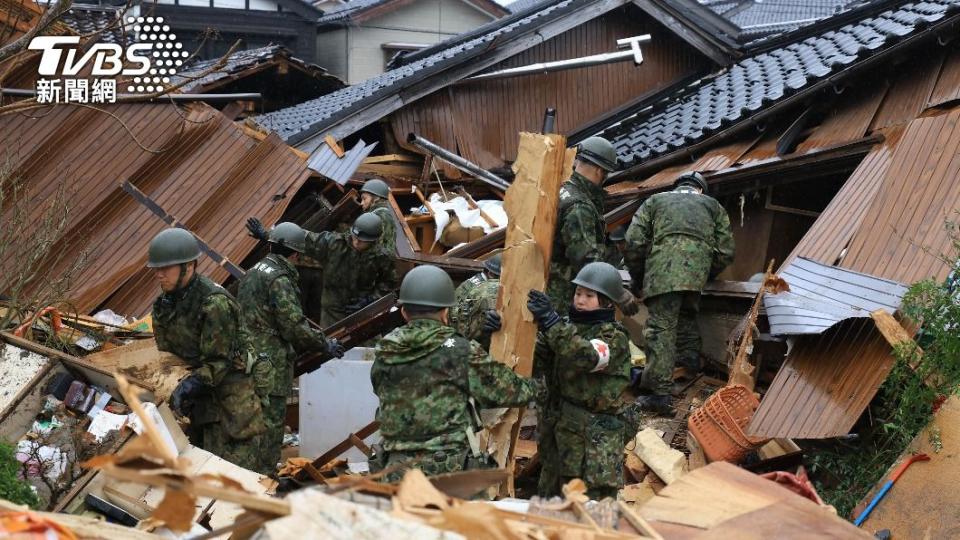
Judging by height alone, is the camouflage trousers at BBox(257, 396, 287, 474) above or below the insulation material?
below

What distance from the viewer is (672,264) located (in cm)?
812

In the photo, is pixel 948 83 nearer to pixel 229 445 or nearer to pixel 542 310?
pixel 542 310

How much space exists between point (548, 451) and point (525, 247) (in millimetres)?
1448

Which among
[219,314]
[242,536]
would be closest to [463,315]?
[219,314]

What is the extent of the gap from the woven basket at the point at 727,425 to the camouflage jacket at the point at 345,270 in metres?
3.72

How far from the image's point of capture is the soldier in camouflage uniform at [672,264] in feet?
26.5

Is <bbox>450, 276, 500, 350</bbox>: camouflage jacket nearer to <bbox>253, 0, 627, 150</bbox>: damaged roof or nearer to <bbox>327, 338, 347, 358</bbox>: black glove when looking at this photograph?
<bbox>327, 338, 347, 358</bbox>: black glove

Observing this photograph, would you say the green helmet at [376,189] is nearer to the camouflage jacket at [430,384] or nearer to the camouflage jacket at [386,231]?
the camouflage jacket at [386,231]

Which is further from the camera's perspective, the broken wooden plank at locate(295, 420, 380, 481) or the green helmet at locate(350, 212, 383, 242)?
the green helmet at locate(350, 212, 383, 242)

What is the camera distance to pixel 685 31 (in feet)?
44.0

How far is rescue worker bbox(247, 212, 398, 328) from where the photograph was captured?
30.2 feet

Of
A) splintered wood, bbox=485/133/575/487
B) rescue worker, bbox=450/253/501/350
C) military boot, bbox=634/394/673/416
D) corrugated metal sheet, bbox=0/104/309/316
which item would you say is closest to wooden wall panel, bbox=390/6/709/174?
corrugated metal sheet, bbox=0/104/309/316

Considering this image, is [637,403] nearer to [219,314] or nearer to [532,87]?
[219,314]

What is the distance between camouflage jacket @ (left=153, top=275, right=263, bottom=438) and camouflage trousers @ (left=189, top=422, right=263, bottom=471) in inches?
3.5
